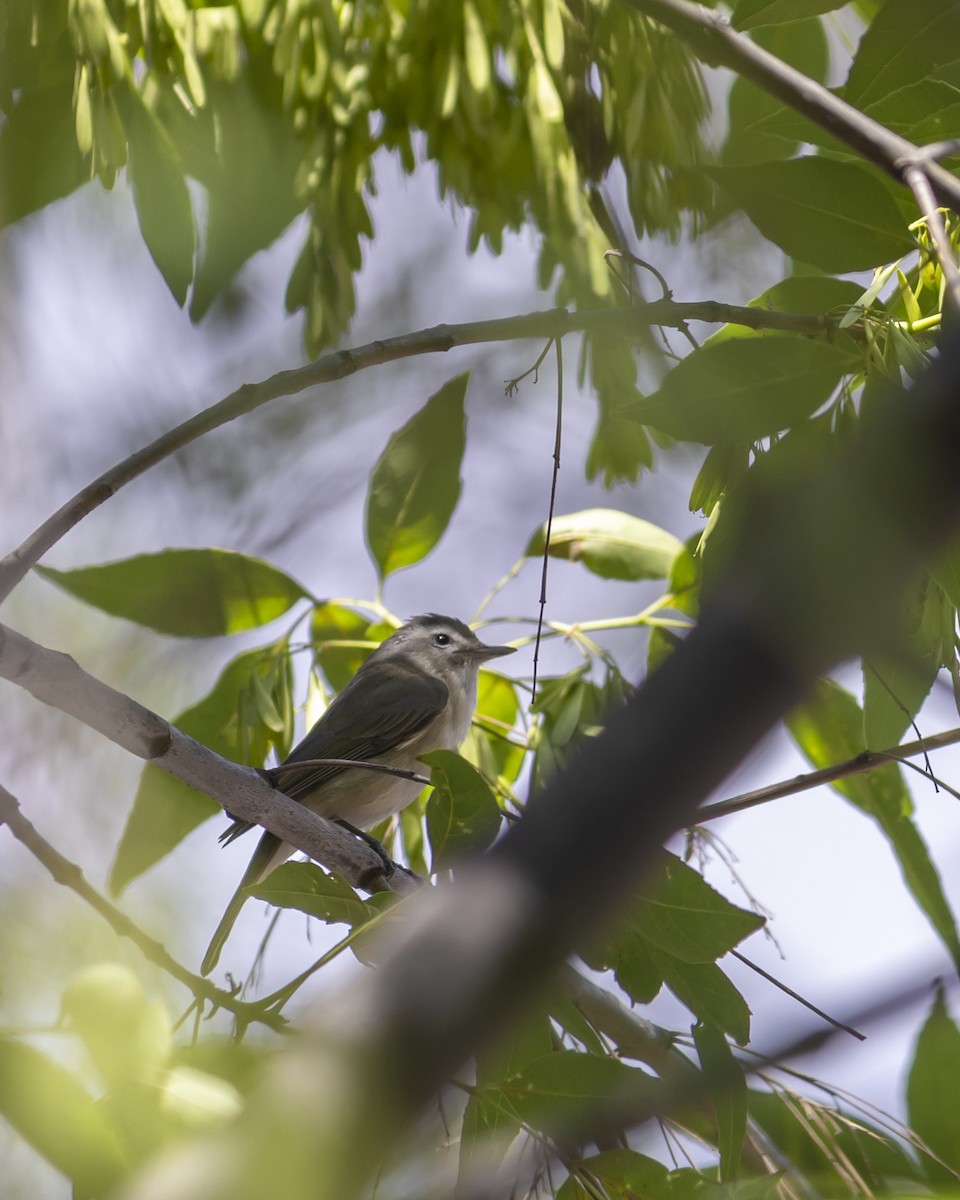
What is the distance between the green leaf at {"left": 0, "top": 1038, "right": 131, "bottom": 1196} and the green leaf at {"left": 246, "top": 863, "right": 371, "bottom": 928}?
41 centimetres

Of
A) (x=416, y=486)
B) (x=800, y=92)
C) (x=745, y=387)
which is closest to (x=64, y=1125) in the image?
(x=745, y=387)

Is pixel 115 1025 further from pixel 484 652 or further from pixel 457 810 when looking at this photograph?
pixel 484 652

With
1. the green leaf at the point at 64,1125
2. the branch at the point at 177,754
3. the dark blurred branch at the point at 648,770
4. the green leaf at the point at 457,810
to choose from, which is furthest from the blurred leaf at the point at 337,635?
the dark blurred branch at the point at 648,770

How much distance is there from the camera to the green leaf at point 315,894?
4.33 ft

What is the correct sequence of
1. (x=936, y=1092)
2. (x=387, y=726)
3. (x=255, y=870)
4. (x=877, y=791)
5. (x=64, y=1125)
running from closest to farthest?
(x=64, y=1125) → (x=936, y=1092) → (x=877, y=791) → (x=255, y=870) → (x=387, y=726)

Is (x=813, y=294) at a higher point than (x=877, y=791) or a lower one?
higher

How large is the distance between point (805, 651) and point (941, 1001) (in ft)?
4.06

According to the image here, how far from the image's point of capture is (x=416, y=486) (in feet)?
7.55

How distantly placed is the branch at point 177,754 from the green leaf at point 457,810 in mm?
269

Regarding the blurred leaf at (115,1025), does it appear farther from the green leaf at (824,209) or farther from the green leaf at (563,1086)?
the green leaf at (824,209)

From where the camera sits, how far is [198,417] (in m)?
1.26

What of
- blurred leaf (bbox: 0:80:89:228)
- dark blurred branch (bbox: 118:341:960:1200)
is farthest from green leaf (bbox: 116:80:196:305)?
dark blurred branch (bbox: 118:341:960:1200)

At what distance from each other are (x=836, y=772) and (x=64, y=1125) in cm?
98

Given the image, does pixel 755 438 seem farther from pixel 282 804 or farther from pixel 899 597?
pixel 899 597
